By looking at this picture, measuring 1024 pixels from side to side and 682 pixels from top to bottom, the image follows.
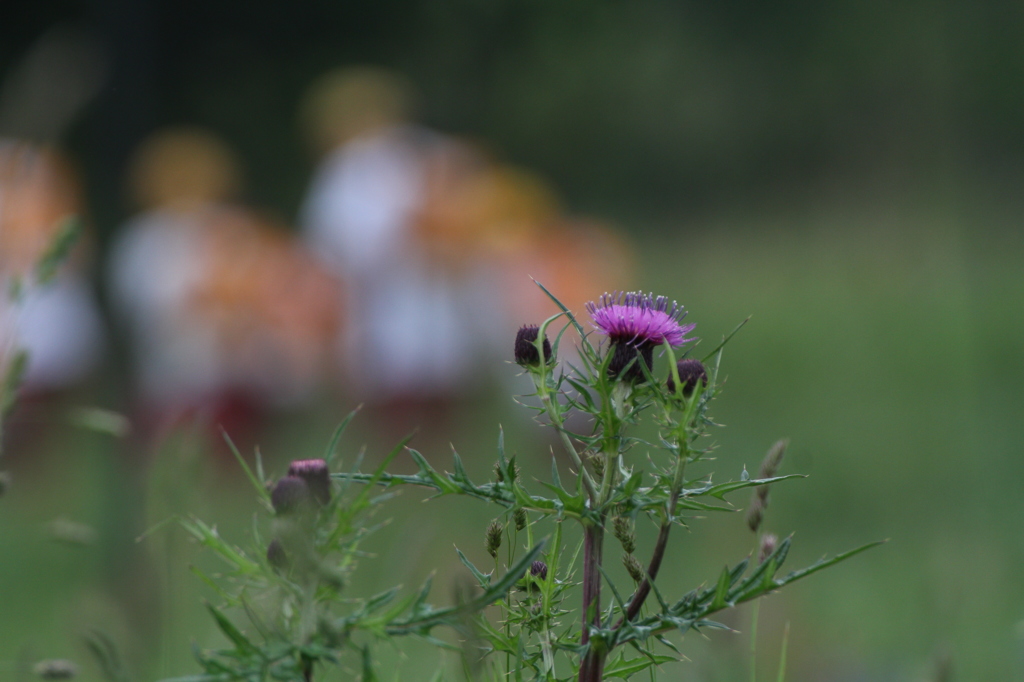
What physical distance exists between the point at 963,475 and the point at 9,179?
205cm

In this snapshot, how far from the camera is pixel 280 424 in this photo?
10.5 ft

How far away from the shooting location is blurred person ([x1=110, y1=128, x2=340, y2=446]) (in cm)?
291

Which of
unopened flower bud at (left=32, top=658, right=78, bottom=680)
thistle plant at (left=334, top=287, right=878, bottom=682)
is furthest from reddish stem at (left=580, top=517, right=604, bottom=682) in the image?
unopened flower bud at (left=32, top=658, right=78, bottom=680)

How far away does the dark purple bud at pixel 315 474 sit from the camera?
33 cm

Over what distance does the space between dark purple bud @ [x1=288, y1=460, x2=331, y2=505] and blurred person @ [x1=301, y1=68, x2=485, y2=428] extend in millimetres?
2526

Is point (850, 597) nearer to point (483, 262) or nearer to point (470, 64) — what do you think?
point (483, 262)

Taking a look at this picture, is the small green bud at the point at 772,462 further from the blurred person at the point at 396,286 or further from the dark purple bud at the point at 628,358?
the blurred person at the point at 396,286

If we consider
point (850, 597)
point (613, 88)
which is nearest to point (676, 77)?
point (613, 88)

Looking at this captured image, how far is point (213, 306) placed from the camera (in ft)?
9.50

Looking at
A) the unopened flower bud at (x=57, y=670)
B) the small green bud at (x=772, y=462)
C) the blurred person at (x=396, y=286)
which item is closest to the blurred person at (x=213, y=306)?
the blurred person at (x=396, y=286)

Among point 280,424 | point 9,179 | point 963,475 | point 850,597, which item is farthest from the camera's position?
point 280,424

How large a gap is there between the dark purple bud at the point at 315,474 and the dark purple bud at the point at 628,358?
11 centimetres

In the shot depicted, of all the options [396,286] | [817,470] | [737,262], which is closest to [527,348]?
[817,470]

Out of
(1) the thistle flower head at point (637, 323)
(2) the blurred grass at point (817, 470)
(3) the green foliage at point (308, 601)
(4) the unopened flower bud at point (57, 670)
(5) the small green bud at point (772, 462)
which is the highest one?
(2) the blurred grass at point (817, 470)
